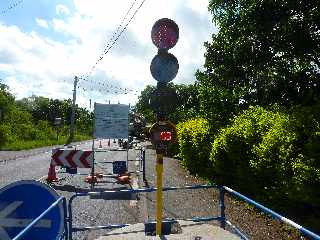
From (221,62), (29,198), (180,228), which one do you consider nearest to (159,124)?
(180,228)

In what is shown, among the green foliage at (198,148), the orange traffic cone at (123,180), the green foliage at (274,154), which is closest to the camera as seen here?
the green foliage at (274,154)

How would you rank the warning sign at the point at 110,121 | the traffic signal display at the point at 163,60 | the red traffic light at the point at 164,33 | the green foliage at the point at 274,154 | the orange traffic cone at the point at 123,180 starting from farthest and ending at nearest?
the warning sign at the point at 110,121 → the orange traffic cone at the point at 123,180 → the green foliage at the point at 274,154 → the red traffic light at the point at 164,33 → the traffic signal display at the point at 163,60

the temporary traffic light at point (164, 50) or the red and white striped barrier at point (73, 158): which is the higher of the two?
the temporary traffic light at point (164, 50)

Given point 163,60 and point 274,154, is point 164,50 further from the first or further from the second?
point 274,154

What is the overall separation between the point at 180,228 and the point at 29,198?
396 cm

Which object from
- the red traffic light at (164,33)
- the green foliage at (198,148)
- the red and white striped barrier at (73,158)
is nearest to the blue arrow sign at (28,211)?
the red traffic light at (164,33)

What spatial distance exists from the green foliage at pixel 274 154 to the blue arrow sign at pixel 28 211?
5.07 m

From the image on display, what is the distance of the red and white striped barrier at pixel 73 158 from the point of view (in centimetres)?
1391

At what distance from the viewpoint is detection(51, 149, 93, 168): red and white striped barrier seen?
45.6 feet

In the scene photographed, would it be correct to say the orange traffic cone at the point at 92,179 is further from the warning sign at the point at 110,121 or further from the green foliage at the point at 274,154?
the green foliage at the point at 274,154

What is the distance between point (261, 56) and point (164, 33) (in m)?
10.5

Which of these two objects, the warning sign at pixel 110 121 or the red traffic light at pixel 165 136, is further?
the warning sign at pixel 110 121

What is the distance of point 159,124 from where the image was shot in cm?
620

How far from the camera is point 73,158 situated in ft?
45.9
